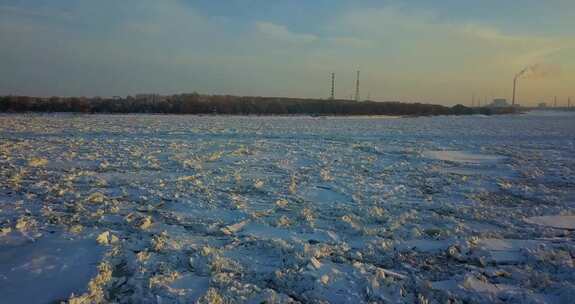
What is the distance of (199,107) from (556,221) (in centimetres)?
4608

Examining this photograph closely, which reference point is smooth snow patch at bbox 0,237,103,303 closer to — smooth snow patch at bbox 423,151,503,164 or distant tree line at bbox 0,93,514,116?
smooth snow patch at bbox 423,151,503,164

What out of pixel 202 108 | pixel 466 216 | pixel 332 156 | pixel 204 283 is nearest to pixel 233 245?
pixel 204 283

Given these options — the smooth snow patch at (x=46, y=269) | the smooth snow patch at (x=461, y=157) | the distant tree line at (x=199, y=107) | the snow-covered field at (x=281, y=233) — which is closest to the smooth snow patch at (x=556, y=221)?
the snow-covered field at (x=281, y=233)

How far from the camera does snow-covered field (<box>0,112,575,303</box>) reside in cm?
321

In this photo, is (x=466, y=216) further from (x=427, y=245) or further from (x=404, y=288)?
(x=404, y=288)

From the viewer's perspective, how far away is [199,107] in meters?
48.3

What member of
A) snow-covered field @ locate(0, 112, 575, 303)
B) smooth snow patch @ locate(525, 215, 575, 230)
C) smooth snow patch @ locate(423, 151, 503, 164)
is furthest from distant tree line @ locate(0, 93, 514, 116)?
smooth snow patch @ locate(525, 215, 575, 230)

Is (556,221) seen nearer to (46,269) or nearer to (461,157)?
(46,269)

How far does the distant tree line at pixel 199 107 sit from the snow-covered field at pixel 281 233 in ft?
127

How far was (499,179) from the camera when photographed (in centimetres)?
786

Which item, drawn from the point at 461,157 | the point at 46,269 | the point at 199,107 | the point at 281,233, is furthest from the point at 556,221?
the point at 199,107

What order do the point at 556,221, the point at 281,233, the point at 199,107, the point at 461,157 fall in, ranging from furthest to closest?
1. the point at 199,107
2. the point at 461,157
3. the point at 556,221
4. the point at 281,233

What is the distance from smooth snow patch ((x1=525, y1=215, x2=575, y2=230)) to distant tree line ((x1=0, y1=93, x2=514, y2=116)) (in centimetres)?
4381

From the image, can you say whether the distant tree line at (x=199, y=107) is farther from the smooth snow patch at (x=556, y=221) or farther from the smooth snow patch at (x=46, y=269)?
the smooth snow patch at (x=556, y=221)
